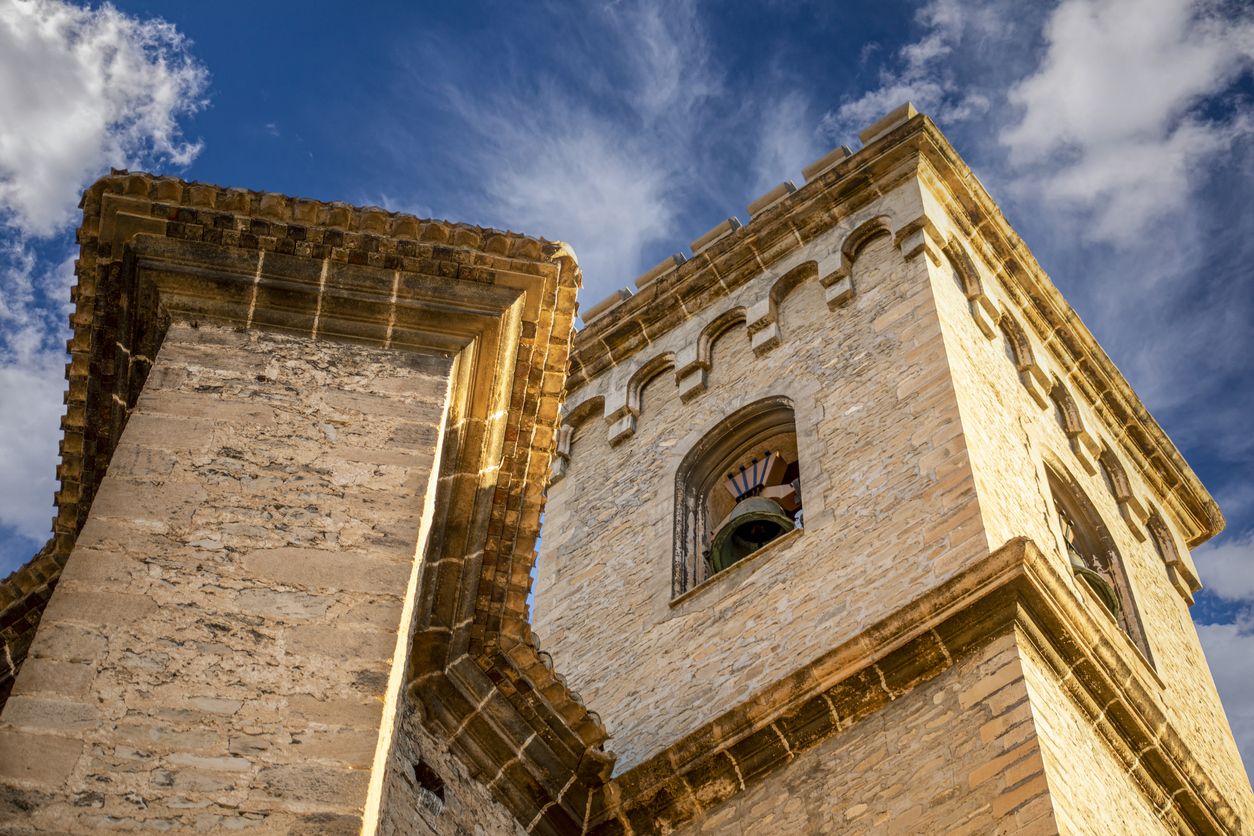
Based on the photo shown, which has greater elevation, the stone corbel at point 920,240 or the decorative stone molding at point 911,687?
the stone corbel at point 920,240

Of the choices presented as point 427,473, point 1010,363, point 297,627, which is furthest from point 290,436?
point 1010,363

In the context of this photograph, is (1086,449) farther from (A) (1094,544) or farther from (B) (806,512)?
(B) (806,512)

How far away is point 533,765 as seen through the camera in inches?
353

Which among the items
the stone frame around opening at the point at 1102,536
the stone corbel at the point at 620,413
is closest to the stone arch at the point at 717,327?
the stone corbel at the point at 620,413

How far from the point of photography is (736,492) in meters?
14.6

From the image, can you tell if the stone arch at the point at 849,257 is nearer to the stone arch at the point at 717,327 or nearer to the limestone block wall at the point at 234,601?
the stone arch at the point at 717,327

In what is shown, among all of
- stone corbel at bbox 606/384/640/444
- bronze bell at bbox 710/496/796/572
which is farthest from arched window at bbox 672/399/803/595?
stone corbel at bbox 606/384/640/444

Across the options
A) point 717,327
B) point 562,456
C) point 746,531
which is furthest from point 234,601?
point 717,327

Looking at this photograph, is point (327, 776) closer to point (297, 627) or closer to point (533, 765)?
point (297, 627)

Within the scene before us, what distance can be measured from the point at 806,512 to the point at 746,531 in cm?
107

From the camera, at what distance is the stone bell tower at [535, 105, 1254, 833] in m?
9.70

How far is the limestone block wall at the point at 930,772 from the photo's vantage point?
874 centimetres

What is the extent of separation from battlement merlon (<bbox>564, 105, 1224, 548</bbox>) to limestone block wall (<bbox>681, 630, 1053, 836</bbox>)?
19.0 ft

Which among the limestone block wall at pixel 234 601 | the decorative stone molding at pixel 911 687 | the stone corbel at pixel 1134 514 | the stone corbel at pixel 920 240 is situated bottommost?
the limestone block wall at pixel 234 601
